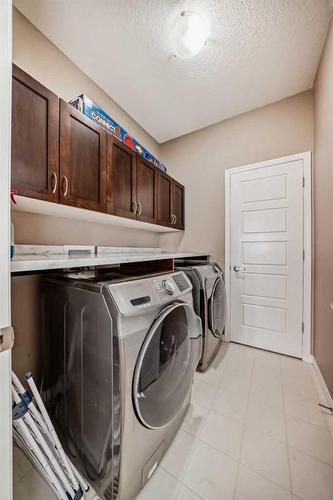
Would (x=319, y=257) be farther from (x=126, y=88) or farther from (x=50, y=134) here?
(x=126, y=88)

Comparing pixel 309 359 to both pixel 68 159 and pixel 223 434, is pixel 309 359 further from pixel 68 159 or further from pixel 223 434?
pixel 68 159

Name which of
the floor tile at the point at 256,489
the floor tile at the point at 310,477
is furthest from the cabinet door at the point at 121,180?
the floor tile at the point at 310,477

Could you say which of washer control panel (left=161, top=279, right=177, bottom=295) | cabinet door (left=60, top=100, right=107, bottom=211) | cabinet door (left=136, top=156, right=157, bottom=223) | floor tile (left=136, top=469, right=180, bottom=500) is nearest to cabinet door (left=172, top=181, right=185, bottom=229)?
cabinet door (left=136, top=156, right=157, bottom=223)

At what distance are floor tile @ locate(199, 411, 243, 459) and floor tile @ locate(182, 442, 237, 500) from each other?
0.14 feet

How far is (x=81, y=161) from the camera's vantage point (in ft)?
4.38

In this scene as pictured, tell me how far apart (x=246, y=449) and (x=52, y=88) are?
270 centimetres

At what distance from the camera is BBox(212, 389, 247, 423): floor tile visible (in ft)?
4.44

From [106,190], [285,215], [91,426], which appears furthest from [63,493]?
[285,215]

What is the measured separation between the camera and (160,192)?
2.23 meters

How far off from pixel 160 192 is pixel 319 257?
1.66 metres

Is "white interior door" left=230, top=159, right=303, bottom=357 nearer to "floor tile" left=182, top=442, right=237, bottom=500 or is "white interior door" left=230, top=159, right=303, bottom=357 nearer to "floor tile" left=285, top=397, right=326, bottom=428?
"floor tile" left=285, top=397, right=326, bottom=428

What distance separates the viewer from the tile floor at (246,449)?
92cm

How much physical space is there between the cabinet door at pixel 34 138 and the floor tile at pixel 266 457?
1.81 m

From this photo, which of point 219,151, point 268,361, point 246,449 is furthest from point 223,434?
point 219,151
